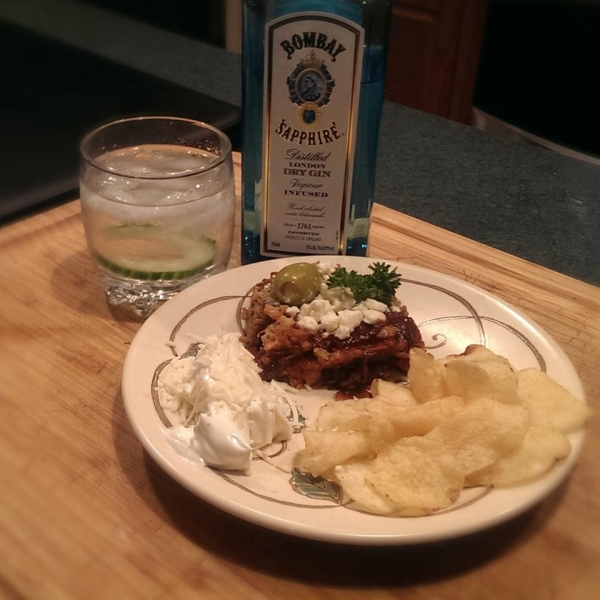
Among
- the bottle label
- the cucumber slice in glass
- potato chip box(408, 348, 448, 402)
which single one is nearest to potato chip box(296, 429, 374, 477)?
potato chip box(408, 348, 448, 402)

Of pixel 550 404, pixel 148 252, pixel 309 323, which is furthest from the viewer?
pixel 148 252

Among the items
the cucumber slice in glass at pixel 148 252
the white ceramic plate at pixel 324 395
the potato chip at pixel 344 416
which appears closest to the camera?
the white ceramic plate at pixel 324 395

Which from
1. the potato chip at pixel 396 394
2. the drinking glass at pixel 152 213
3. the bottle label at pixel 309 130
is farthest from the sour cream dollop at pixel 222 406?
the bottle label at pixel 309 130

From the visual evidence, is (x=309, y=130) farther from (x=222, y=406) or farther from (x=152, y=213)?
(x=222, y=406)

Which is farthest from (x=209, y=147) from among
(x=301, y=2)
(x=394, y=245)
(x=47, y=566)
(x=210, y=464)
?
(x=47, y=566)

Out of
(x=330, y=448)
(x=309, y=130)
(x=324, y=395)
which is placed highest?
(x=309, y=130)

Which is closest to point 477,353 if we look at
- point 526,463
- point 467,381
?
point 467,381

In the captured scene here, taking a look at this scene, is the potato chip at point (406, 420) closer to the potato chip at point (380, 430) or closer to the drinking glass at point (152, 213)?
the potato chip at point (380, 430)
